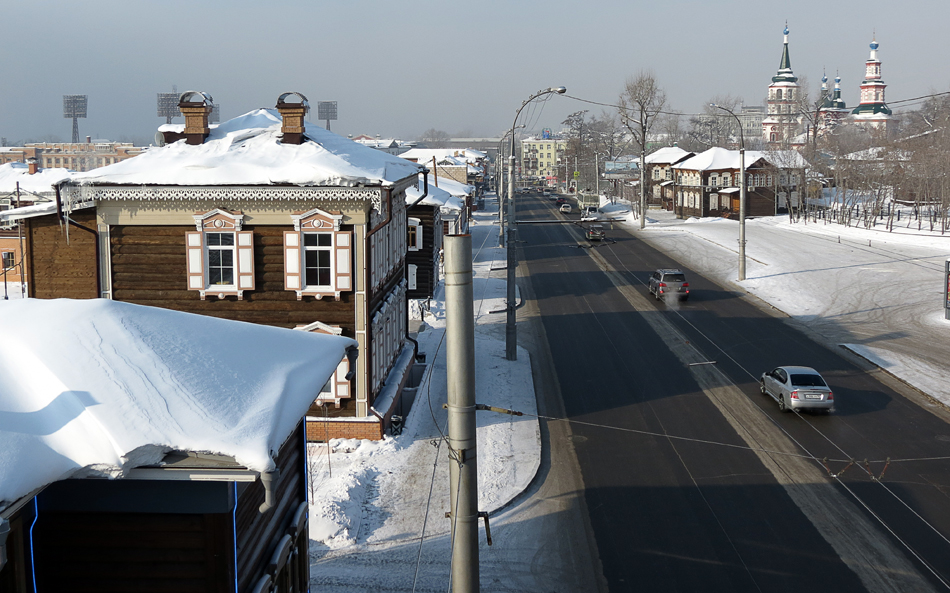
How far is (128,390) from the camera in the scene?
26.2 feet

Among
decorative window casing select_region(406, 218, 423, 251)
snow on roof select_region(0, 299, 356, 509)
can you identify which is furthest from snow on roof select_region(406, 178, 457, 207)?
snow on roof select_region(0, 299, 356, 509)

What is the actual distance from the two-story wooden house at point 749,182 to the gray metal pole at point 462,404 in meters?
76.8

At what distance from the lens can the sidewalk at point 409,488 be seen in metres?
14.0

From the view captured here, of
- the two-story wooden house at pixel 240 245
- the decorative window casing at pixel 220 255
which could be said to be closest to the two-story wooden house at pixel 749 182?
the two-story wooden house at pixel 240 245

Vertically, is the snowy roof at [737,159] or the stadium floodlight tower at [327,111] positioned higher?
the stadium floodlight tower at [327,111]

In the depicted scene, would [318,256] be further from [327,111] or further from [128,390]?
[327,111]

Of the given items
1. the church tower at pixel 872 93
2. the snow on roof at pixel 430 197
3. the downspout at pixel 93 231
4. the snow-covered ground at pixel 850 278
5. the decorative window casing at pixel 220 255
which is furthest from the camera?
the church tower at pixel 872 93

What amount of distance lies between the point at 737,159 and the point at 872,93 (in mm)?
93371

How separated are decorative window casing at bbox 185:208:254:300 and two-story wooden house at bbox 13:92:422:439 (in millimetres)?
24

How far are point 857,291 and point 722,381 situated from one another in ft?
62.7

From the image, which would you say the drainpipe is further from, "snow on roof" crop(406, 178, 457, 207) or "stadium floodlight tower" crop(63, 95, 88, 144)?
"stadium floodlight tower" crop(63, 95, 88, 144)

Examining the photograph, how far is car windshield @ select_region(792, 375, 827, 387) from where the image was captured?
73.2 ft

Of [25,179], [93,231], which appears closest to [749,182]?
[25,179]

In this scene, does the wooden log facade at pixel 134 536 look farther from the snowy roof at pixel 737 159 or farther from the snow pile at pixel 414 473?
the snowy roof at pixel 737 159
